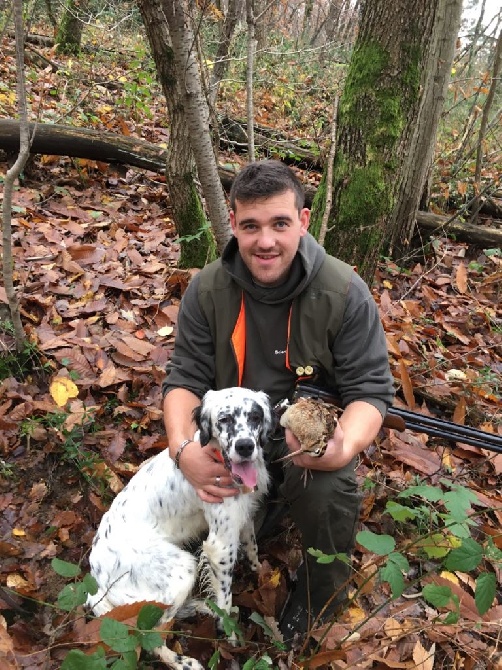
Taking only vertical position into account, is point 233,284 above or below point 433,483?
above

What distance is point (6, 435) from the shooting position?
3451 millimetres

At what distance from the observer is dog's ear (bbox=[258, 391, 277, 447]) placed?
100 inches

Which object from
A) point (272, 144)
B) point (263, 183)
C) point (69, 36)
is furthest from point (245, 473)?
point (69, 36)

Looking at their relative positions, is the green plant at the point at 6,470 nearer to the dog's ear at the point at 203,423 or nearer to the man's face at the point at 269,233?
the dog's ear at the point at 203,423

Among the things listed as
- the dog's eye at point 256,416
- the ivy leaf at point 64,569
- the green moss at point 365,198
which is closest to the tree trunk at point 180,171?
the green moss at point 365,198

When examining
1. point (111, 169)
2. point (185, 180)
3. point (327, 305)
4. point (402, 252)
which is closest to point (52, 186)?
point (111, 169)

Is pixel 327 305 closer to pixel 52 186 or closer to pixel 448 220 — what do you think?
pixel 448 220

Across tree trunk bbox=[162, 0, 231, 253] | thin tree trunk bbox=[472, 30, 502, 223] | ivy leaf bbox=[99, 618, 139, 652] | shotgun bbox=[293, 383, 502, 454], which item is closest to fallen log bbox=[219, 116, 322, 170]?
thin tree trunk bbox=[472, 30, 502, 223]

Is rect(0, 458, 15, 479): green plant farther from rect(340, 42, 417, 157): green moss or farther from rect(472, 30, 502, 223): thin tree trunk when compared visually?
rect(472, 30, 502, 223): thin tree trunk

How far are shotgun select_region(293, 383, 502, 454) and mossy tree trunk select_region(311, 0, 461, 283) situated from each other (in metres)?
1.85

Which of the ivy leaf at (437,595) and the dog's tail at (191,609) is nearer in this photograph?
the ivy leaf at (437,595)

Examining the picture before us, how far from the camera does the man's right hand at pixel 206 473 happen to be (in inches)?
100

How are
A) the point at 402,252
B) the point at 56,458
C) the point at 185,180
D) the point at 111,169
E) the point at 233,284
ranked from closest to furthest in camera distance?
the point at 233,284 < the point at 56,458 < the point at 185,180 < the point at 402,252 < the point at 111,169

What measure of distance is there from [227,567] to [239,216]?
1.90 metres
